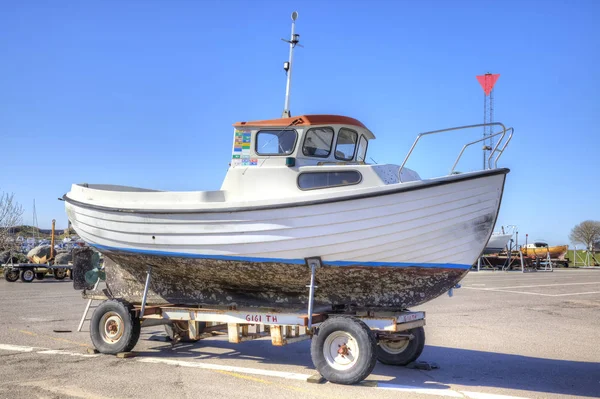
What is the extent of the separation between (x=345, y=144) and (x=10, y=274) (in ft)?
61.5

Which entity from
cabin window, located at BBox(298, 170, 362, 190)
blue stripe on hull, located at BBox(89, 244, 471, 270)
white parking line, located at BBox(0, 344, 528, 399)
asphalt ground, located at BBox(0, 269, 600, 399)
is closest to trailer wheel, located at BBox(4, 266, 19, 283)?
asphalt ground, located at BBox(0, 269, 600, 399)

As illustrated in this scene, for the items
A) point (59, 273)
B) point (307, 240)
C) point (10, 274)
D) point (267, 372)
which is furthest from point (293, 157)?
point (59, 273)

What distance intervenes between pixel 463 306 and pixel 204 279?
9.31m

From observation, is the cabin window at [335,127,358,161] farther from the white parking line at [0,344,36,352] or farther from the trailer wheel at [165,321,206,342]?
the white parking line at [0,344,36,352]

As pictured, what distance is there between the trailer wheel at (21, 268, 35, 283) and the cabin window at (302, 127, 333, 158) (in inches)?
727

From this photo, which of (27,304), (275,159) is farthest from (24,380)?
(27,304)

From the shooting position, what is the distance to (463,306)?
15.5m

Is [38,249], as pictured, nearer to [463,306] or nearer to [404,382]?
[463,306]

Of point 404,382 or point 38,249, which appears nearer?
point 404,382


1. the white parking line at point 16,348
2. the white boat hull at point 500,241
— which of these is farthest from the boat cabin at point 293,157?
the white boat hull at point 500,241

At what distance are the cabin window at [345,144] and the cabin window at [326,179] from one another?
104 cm

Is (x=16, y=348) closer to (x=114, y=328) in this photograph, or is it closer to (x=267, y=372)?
(x=114, y=328)

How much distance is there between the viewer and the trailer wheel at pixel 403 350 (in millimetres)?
7973

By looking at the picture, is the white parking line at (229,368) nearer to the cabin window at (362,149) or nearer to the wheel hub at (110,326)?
the wheel hub at (110,326)
